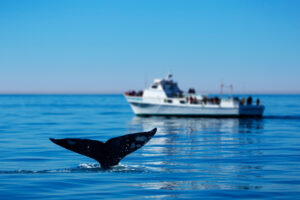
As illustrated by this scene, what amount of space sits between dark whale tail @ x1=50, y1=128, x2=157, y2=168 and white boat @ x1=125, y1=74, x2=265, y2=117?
135 feet

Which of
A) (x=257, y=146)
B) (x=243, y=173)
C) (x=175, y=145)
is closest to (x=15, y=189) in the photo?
(x=243, y=173)

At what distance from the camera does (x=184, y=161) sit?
15750 millimetres

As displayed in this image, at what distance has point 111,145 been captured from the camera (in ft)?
34.8

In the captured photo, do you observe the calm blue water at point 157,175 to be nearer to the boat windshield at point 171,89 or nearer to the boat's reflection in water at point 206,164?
the boat's reflection in water at point 206,164

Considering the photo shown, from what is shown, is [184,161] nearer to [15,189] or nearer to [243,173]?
[243,173]

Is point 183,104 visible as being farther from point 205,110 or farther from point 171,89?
point 171,89

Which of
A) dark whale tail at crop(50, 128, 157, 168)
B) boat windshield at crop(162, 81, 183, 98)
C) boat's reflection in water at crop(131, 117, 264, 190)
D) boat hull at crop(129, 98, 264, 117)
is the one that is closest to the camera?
dark whale tail at crop(50, 128, 157, 168)

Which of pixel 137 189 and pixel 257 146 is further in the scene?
pixel 257 146

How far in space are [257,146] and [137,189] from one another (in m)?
12.4

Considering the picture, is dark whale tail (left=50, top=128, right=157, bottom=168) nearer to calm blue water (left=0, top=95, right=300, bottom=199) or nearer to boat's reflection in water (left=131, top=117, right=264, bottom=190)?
calm blue water (left=0, top=95, right=300, bottom=199)

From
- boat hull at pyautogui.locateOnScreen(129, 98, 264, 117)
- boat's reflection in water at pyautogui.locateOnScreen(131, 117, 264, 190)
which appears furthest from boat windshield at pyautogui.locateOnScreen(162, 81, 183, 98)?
boat's reflection in water at pyautogui.locateOnScreen(131, 117, 264, 190)

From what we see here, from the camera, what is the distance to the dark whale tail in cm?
993

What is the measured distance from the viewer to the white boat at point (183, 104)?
169ft

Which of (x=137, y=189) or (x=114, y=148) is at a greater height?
(x=114, y=148)
